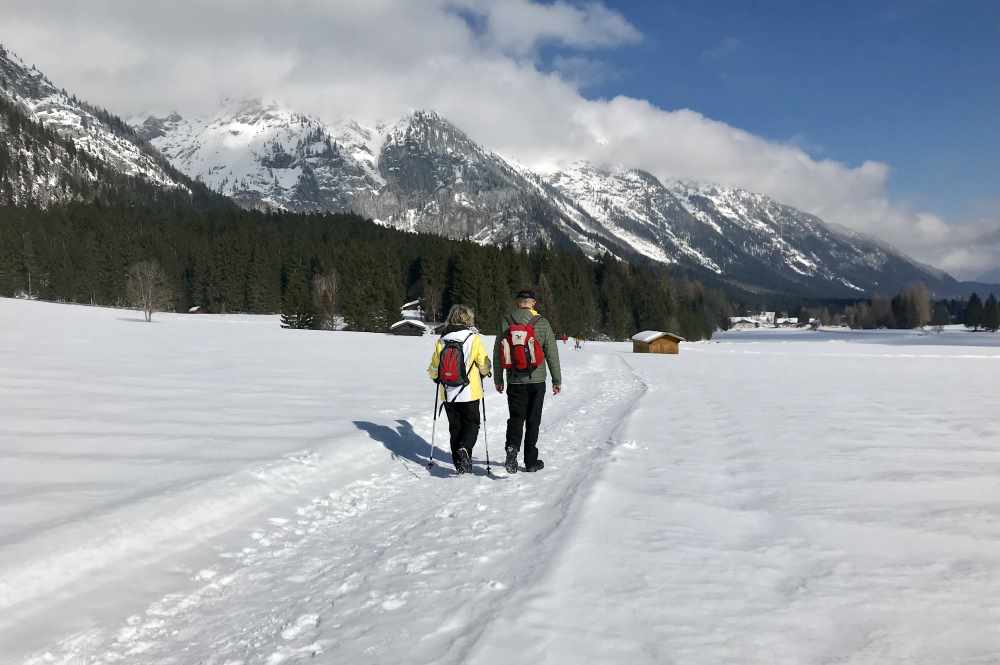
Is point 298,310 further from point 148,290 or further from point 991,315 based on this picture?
point 991,315

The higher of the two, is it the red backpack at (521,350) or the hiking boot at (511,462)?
the red backpack at (521,350)

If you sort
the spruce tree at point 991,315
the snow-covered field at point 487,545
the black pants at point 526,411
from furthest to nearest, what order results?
1. the spruce tree at point 991,315
2. the black pants at point 526,411
3. the snow-covered field at point 487,545

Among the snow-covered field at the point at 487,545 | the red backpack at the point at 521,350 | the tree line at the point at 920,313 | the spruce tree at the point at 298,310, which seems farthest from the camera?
the tree line at the point at 920,313

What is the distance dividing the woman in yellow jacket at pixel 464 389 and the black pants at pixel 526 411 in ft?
1.81

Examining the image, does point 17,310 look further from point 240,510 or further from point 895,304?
point 895,304

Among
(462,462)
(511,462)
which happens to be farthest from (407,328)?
(511,462)

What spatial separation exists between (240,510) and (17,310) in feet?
208

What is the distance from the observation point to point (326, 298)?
86.8 metres

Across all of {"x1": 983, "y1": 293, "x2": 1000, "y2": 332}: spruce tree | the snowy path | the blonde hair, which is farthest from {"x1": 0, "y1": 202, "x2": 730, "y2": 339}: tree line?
{"x1": 983, "y1": 293, "x2": 1000, "y2": 332}: spruce tree

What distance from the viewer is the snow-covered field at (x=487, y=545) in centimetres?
349

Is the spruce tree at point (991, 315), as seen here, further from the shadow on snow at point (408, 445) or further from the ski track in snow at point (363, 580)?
the ski track in snow at point (363, 580)

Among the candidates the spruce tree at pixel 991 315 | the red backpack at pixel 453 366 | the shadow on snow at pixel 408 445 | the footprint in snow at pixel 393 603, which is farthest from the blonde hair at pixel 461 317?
the spruce tree at pixel 991 315

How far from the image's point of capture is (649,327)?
344 feet

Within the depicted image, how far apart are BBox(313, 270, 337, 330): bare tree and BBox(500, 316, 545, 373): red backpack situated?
79.0 meters
